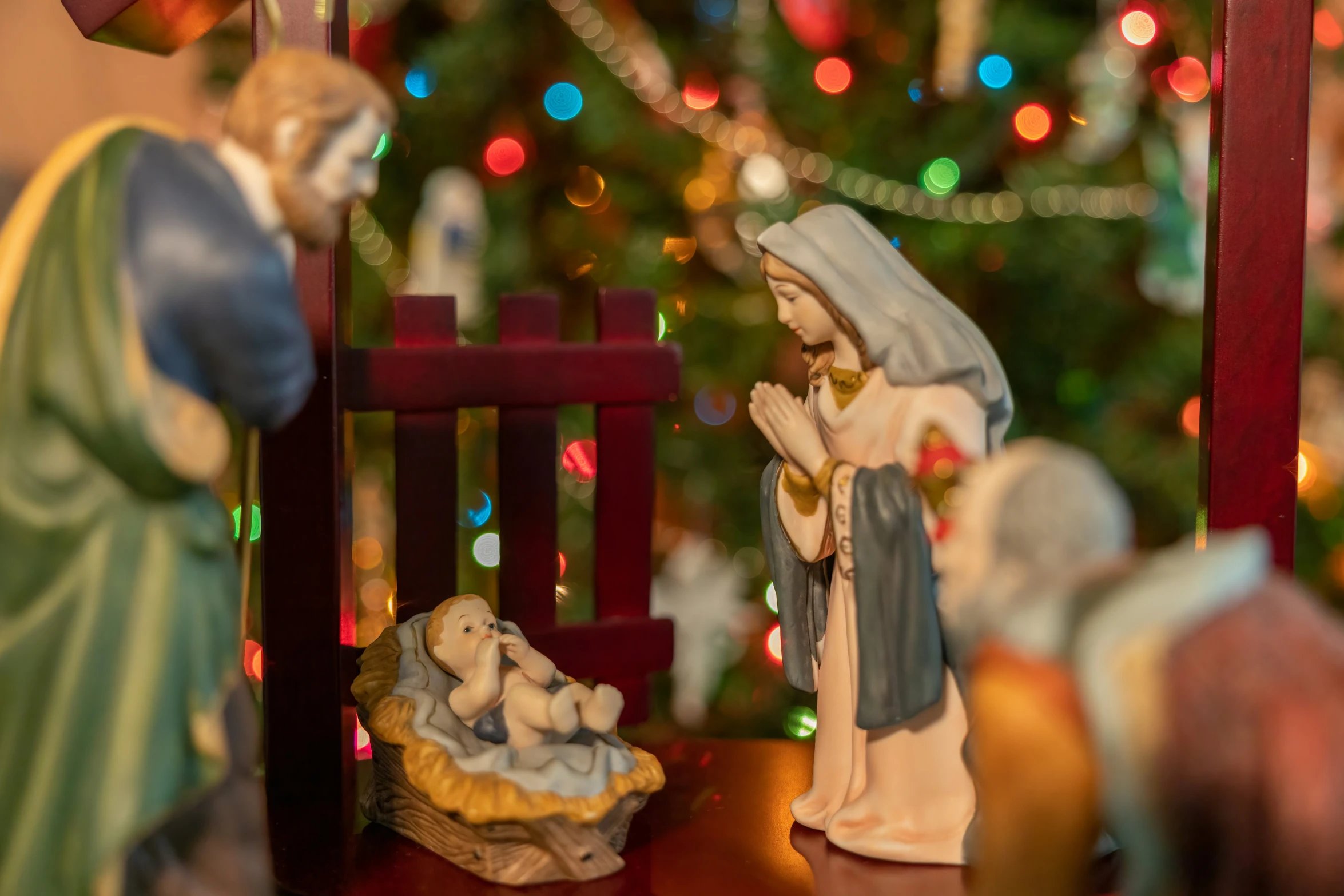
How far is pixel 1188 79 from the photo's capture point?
2.20 metres

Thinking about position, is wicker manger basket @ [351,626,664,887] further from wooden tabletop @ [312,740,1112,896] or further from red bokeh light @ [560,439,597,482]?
red bokeh light @ [560,439,597,482]

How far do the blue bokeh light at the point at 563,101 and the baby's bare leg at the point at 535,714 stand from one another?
4.17ft

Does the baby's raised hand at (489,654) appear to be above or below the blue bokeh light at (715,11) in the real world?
below

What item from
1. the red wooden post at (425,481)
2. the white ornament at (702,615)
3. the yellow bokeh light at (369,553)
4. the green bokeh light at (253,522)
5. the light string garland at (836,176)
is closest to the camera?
the green bokeh light at (253,522)

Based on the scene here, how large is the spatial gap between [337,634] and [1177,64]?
5.33 feet

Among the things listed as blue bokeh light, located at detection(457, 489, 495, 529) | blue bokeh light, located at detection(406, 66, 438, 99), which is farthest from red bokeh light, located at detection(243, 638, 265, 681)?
blue bokeh light, located at detection(406, 66, 438, 99)

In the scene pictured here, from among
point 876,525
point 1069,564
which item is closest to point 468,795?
point 876,525

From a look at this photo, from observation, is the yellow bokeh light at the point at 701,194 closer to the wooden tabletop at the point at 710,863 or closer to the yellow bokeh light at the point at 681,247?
the yellow bokeh light at the point at 681,247

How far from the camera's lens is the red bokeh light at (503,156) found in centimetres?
232

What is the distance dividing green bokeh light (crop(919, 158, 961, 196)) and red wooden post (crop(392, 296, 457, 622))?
0.93m

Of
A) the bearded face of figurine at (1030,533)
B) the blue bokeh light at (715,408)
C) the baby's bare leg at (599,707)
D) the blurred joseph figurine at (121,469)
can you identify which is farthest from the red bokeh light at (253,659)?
the bearded face of figurine at (1030,533)

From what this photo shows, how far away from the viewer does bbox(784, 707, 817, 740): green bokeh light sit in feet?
8.10

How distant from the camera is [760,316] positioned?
221 centimetres

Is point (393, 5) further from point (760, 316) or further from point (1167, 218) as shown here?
point (1167, 218)
